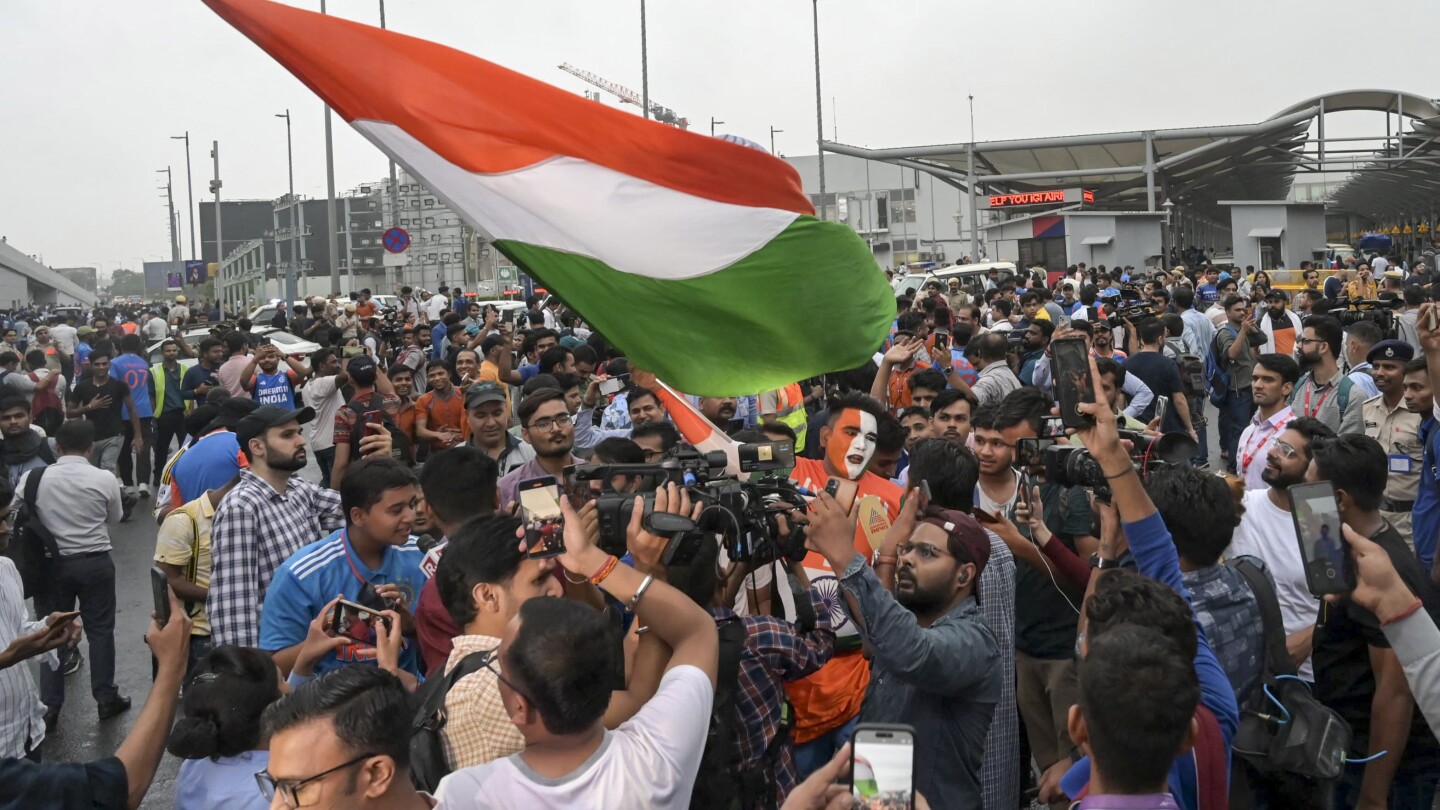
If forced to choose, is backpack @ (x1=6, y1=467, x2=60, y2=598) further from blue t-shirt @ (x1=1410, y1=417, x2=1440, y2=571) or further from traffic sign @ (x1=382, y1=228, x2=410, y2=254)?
traffic sign @ (x1=382, y1=228, x2=410, y2=254)

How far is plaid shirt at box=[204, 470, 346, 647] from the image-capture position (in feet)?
18.5

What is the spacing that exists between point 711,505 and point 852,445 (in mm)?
2682

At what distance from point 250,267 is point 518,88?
7580 cm

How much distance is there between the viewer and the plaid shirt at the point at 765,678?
12.3 feet

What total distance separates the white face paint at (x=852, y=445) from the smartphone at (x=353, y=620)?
2.44 metres

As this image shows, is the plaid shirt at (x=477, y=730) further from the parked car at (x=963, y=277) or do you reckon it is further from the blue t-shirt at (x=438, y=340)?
the parked car at (x=963, y=277)

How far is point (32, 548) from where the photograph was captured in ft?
24.7

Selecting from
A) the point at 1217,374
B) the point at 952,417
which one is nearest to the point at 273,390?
the point at 952,417

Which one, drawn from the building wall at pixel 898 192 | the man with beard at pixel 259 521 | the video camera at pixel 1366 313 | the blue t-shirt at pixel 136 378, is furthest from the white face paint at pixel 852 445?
the building wall at pixel 898 192

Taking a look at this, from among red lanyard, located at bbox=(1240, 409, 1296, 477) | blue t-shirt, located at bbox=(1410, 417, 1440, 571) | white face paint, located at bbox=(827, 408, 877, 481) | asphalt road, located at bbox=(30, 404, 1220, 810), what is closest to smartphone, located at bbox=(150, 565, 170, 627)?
asphalt road, located at bbox=(30, 404, 1220, 810)

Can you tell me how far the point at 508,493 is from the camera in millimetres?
6594

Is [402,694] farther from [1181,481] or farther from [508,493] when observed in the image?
[508,493]

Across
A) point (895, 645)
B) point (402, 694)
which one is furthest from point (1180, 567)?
point (402, 694)

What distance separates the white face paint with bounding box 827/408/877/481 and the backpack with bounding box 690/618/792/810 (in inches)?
98.2
